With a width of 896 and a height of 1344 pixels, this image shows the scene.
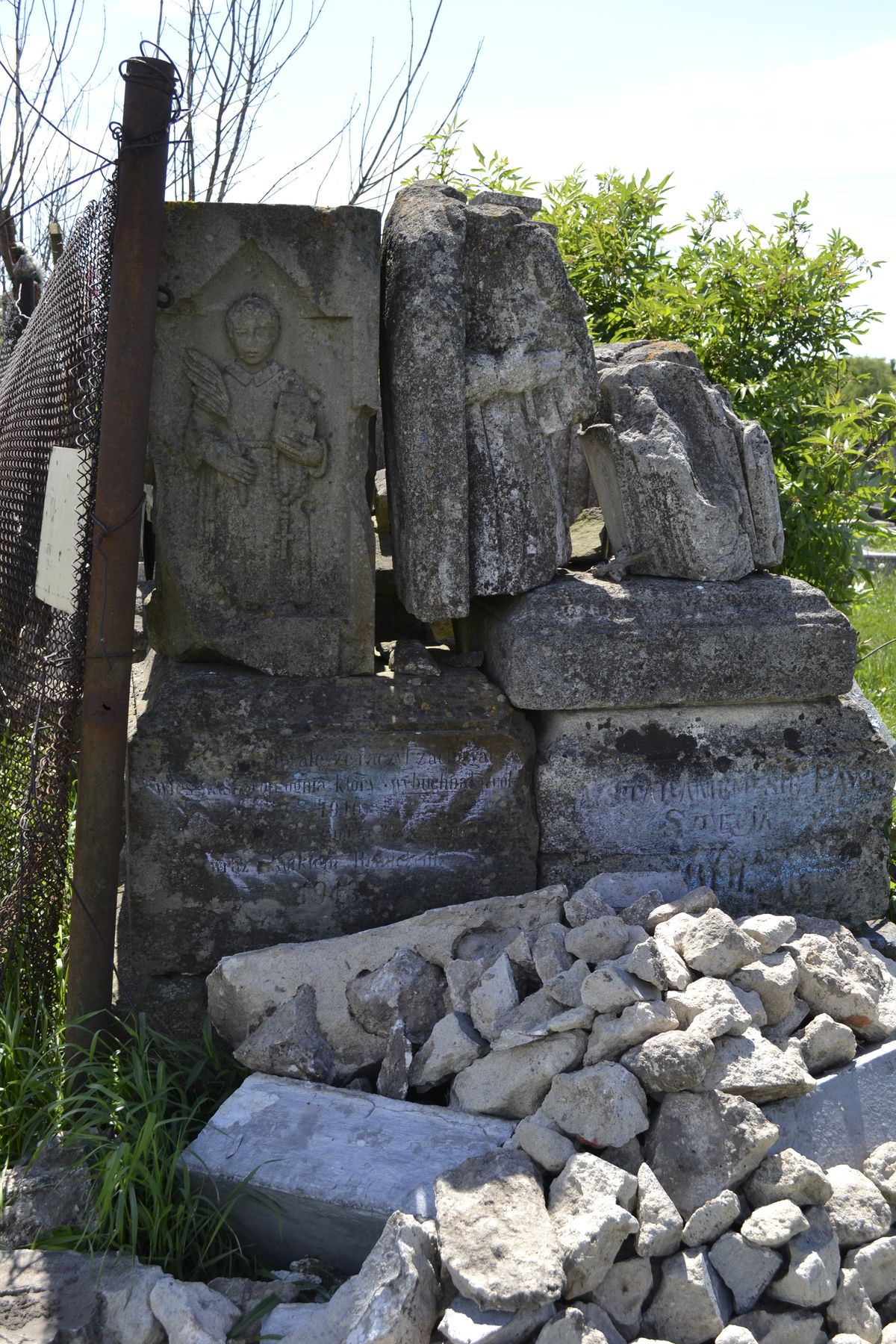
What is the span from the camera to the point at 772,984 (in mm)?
2600

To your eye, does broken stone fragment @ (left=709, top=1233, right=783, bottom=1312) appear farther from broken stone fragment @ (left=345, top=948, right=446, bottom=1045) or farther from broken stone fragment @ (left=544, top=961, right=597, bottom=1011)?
broken stone fragment @ (left=345, top=948, right=446, bottom=1045)

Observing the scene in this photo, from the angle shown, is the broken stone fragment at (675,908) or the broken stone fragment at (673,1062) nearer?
the broken stone fragment at (673,1062)

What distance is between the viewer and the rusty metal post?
2.66 meters

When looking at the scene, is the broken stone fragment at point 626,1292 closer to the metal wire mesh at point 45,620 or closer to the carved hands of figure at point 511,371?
the metal wire mesh at point 45,620

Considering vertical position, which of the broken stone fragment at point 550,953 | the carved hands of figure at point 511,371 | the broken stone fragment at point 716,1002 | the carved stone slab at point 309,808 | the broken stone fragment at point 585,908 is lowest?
the broken stone fragment at point 716,1002

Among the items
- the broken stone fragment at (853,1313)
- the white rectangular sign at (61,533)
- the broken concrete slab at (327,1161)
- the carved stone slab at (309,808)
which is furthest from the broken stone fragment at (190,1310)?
the white rectangular sign at (61,533)

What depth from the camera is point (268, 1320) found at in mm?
2172

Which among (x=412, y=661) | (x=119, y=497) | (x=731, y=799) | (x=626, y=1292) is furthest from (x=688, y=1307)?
(x=119, y=497)

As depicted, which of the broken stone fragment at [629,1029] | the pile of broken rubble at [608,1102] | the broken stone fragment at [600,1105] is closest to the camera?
the pile of broken rubble at [608,1102]

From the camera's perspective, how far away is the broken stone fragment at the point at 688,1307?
211cm

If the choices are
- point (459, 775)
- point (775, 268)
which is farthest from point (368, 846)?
point (775, 268)

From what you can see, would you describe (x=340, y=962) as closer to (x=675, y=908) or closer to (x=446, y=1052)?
(x=446, y=1052)

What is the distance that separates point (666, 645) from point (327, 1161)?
159cm

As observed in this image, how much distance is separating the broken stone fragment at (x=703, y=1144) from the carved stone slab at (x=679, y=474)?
5.19ft
